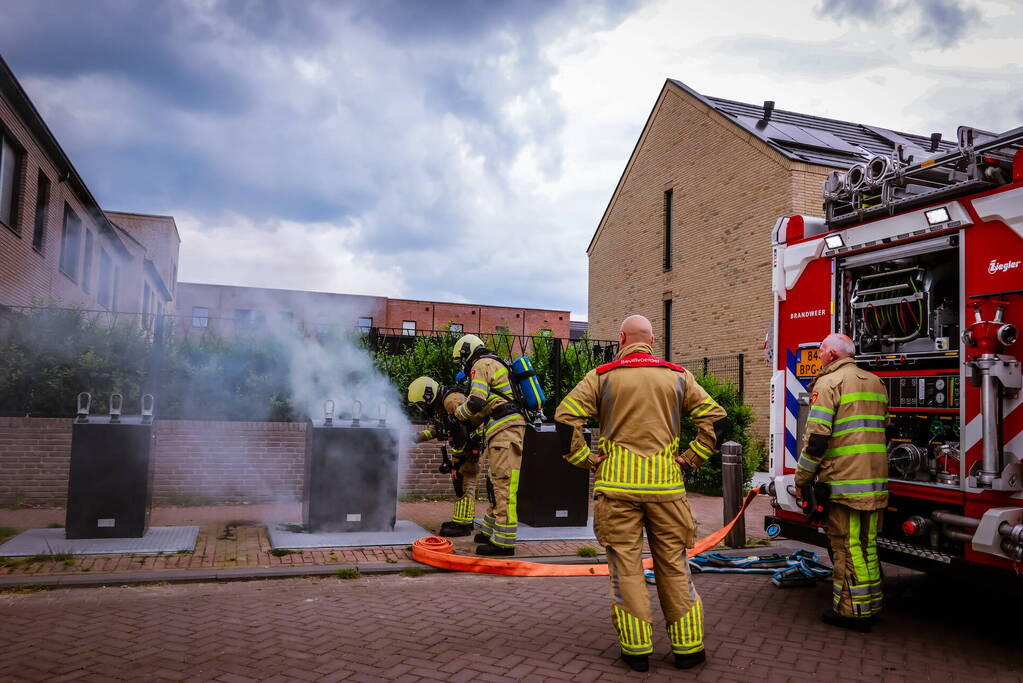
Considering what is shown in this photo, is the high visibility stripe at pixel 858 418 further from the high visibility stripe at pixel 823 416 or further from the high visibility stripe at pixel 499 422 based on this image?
the high visibility stripe at pixel 499 422

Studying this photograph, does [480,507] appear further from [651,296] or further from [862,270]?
[651,296]

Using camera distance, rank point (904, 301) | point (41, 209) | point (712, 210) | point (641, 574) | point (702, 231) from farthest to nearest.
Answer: point (702, 231) → point (712, 210) → point (41, 209) → point (904, 301) → point (641, 574)

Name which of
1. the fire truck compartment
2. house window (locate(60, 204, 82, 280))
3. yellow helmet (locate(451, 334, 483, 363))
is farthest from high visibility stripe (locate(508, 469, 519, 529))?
house window (locate(60, 204, 82, 280))

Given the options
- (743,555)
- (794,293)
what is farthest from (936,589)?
(794,293)

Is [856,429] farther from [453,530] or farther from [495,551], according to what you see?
[453,530]

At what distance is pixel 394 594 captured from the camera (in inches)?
220

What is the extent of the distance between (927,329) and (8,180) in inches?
612

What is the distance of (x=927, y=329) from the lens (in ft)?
17.1

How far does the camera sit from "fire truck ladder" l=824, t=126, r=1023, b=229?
4598 millimetres

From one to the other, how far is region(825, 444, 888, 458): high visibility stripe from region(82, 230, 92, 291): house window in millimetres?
19398

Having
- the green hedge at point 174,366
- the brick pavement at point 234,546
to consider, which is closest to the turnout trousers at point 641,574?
the brick pavement at point 234,546

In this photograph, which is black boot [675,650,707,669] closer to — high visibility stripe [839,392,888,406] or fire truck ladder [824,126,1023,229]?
high visibility stripe [839,392,888,406]

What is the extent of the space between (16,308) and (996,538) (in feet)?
35.6

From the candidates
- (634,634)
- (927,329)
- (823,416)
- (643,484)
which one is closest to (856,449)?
(823,416)
